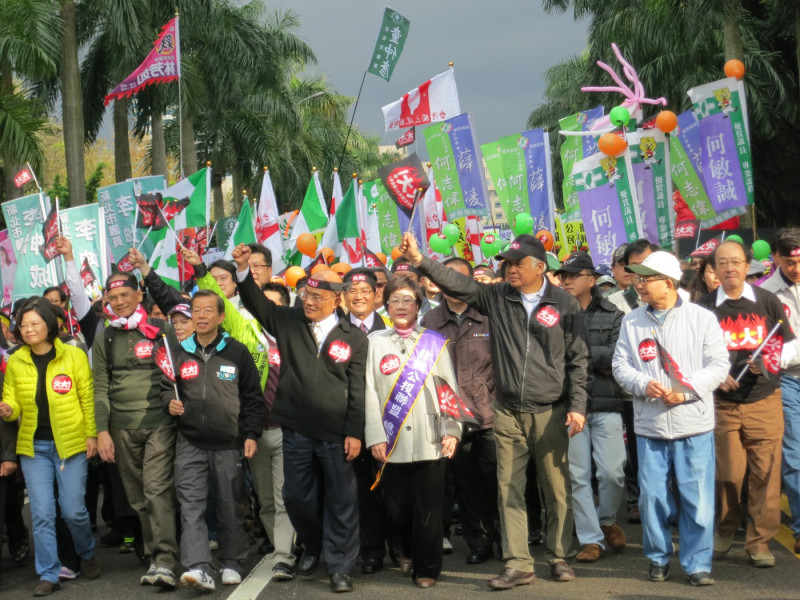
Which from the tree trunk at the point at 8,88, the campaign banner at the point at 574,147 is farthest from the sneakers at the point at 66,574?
A: the tree trunk at the point at 8,88

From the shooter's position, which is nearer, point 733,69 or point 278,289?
point 278,289

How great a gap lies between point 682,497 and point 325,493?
2220 millimetres

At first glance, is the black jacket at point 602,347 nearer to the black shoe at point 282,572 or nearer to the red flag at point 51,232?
the black shoe at point 282,572

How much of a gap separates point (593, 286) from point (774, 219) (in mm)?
24958

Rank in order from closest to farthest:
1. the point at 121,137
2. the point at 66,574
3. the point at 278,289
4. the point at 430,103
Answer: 1. the point at 66,574
2. the point at 278,289
3. the point at 430,103
4. the point at 121,137

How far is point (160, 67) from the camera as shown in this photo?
1652 centimetres

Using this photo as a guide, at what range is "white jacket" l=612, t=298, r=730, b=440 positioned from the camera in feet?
20.3

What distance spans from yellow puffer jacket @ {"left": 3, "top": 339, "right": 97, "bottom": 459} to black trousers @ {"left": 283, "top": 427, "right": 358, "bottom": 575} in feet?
4.74

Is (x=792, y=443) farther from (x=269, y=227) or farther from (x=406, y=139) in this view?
(x=406, y=139)

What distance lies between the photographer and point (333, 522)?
658 centimetres

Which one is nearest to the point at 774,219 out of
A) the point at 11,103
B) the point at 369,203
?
the point at 369,203

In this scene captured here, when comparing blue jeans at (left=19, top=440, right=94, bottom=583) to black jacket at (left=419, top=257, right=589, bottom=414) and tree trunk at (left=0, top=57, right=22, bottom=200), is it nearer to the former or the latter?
black jacket at (left=419, top=257, right=589, bottom=414)

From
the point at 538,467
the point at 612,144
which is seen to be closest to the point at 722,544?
the point at 538,467

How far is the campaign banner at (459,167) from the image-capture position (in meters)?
13.6
